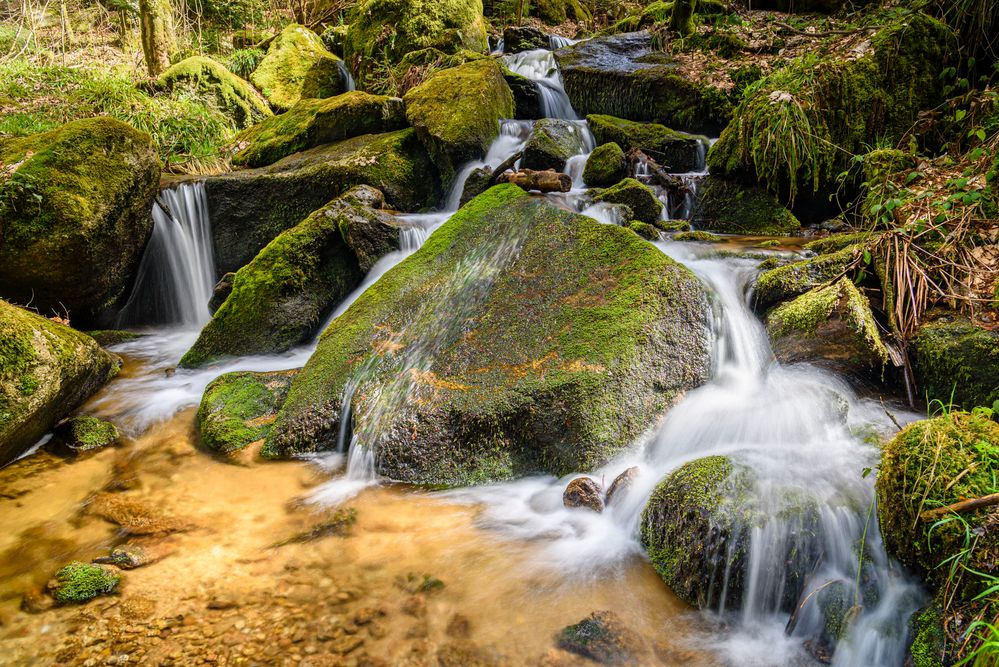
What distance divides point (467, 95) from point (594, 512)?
698 centimetres

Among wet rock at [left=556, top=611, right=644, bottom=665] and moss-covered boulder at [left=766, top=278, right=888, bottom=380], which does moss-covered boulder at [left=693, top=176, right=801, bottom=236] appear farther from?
wet rock at [left=556, top=611, right=644, bottom=665]

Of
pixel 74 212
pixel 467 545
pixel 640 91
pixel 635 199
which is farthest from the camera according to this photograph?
pixel 640 91

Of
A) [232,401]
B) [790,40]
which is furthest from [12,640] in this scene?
[790,40]

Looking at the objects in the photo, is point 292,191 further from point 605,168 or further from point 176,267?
point 605,168

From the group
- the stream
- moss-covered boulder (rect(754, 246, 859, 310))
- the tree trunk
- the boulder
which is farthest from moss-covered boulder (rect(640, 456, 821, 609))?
the tree trunk

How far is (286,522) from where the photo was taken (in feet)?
10.4

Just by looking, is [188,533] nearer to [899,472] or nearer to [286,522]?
[286,522]

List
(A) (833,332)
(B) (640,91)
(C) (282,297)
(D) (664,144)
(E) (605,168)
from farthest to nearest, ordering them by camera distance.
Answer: (B) (640,91) → (D) (664,144) → (E) (605,168) → (C) (282,297) → (A) (833,332)

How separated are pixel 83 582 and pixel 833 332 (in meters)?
4.67

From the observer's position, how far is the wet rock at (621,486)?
3131mm

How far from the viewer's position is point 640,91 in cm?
950

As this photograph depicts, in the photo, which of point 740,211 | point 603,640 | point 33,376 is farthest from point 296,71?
point 603,640

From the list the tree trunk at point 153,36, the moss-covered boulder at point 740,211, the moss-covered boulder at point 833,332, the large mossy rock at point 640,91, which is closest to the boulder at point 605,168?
the moss-covered boulder at point 740,211

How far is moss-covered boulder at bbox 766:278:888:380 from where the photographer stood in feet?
11.9
